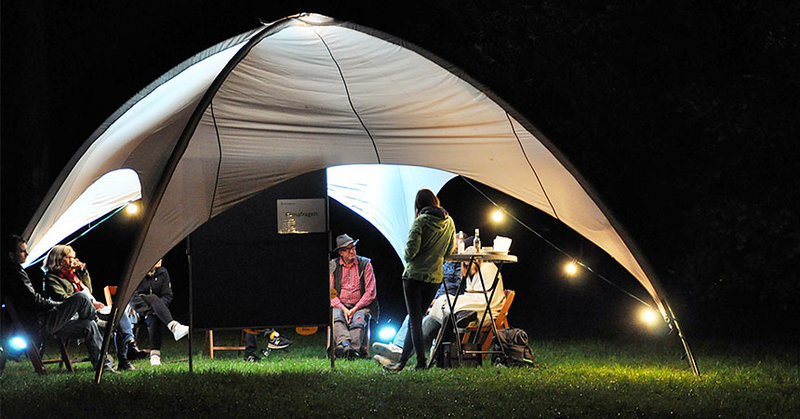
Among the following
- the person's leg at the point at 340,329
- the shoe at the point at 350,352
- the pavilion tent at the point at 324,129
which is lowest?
the shoe at the point at 350,352

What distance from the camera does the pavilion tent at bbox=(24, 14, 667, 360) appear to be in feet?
26.0

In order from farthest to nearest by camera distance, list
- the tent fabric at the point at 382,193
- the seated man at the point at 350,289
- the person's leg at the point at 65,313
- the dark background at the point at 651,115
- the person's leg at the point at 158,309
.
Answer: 1. the dark background at the point at 651,115
2. the tent fabric at the point at 382,193
3. the seated man at the point at 350,289
4. the person's leg at the point at 158,309
5. the person's leg at the point at 65,313

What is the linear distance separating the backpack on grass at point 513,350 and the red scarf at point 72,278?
3.37 m

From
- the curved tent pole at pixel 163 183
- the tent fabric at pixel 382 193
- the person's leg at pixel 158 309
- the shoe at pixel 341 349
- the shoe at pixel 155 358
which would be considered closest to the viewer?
the curved tent pole at pixel 163 183

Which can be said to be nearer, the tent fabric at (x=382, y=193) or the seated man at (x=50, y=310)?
the seated man at (x=50, y=310)

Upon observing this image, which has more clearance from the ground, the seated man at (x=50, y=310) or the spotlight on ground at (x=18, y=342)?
the seated man at (x=50, y=310)

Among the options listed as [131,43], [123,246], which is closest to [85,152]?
[131,43]

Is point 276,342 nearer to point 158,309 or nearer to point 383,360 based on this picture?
point 158,309

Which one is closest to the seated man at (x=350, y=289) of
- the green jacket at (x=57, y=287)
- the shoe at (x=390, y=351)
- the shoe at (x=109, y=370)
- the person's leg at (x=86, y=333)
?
the shoe at (x=390, y=351)

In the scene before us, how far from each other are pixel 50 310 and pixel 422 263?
2855mm

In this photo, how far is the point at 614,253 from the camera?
864 centimetres

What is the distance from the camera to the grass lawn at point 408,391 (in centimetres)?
649

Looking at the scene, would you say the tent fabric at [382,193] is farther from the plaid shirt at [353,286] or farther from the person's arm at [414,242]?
the person's arm at [414,242]

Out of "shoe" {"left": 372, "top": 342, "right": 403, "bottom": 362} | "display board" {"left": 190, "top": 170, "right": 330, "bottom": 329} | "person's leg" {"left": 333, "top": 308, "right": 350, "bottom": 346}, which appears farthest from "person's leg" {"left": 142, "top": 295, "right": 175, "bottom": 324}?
"shoe" {"left": 372, "top": 342, "right": 403, "bottom": 362}
